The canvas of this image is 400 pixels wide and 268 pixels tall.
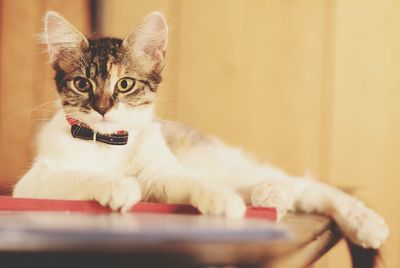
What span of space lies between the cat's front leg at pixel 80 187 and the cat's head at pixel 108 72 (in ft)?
0.50

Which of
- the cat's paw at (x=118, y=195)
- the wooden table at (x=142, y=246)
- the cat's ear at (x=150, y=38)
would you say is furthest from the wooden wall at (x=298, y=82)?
the wooden table at (x=142, y=246)

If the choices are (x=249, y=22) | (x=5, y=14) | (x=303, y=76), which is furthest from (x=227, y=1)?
(x=5, y=14)

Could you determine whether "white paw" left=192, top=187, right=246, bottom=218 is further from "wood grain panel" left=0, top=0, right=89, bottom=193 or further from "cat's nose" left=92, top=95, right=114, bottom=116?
"wood grain panel" left=0, top=0, right=89, bottom=193

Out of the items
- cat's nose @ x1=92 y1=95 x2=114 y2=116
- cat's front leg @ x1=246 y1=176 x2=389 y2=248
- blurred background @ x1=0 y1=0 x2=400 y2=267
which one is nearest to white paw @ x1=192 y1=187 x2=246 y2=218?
cat's front leg @ x1=246 y1=176 x2=389 y2=248

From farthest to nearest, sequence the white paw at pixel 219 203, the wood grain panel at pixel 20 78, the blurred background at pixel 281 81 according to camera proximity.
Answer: the blurred background at pixel 281 81, the wood grain panel at pixel 20 78, the white paw at pixel 219 203

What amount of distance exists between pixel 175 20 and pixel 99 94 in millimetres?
1085

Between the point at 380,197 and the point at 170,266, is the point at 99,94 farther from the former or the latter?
the point at 380,197

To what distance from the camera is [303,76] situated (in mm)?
2051

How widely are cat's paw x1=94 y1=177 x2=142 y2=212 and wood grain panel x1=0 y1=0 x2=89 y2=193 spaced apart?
101 centimetres

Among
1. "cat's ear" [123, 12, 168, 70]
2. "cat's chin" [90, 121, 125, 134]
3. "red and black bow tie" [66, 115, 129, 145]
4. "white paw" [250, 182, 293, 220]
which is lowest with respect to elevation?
"white paw" [250, 182, 293, 220]

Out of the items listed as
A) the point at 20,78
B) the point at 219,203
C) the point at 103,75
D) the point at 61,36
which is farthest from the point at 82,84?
the point at 20,78

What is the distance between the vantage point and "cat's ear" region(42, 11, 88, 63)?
1208mm

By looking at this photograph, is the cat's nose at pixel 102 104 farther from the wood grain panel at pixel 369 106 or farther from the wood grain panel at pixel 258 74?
the wood grain panel at pixel 369 106

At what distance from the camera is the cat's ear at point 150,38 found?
1244 millimetres
